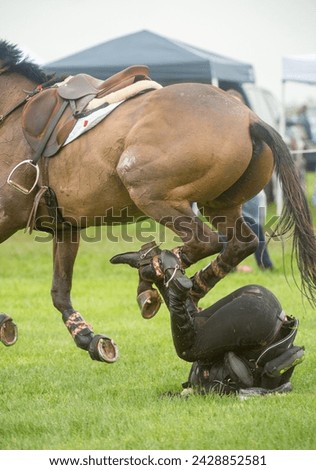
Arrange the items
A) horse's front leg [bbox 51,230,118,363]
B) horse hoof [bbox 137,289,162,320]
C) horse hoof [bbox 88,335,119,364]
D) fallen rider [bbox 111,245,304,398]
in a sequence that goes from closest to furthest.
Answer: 1. fallen rider [bbox 111,245,304,398]
2. horse hoof [bbox 137,289,162,320]
3. horse hoof [bbox 88,335,119,364]
4. horse's front leg [bbox 51,230,118,363]

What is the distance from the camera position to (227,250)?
6.07 m

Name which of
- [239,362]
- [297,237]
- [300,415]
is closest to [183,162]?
[297,237]

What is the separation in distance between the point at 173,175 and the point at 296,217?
34.6 inches

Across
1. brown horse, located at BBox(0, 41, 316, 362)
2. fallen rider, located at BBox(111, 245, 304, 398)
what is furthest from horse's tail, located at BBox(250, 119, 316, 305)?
fallen rider, located at BBox(111, 245, 304, 398)

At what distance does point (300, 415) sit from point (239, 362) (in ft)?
2.31

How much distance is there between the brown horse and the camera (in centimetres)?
552

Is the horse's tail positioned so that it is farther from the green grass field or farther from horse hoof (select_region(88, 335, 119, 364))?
horse hoof (select_region(88, 335, 119, 364))

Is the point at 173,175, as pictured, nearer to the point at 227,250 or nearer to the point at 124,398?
the point at 227,250

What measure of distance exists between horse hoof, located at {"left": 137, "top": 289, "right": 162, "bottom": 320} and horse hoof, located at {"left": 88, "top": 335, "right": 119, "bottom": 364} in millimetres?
346

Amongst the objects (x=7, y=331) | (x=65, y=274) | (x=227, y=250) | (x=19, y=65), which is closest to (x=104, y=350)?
(x=7, y=331)

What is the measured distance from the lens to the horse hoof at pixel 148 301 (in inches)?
231

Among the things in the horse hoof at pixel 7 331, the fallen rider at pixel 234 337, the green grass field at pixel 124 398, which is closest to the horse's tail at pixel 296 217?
the fallen rider at pixel 234 337

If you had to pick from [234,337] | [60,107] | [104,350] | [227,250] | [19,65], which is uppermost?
[19,65]

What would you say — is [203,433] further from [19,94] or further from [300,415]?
[19,94]
